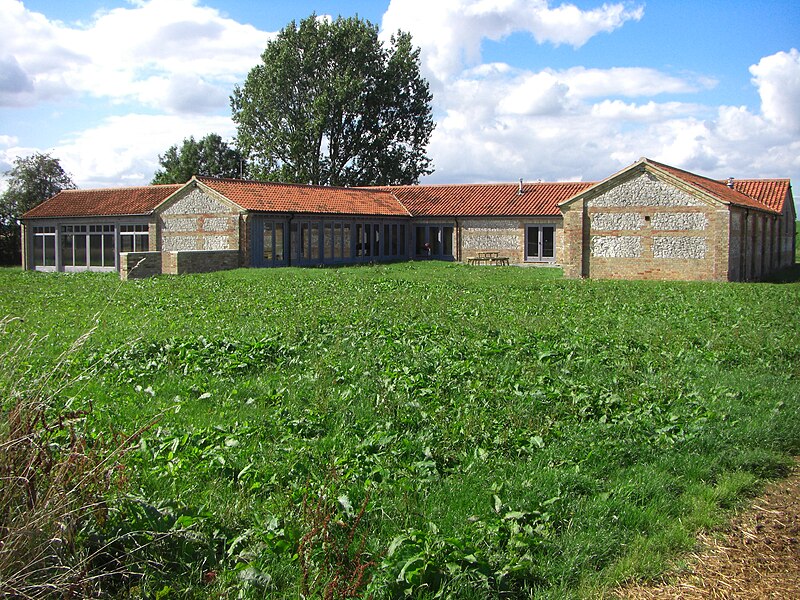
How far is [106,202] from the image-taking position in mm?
40094

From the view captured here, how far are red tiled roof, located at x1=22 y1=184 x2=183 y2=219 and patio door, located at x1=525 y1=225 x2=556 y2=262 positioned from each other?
60.7 feet

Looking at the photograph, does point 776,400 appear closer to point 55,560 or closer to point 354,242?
point 55,560

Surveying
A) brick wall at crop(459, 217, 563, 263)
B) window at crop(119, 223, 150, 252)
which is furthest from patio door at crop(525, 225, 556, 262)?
window at crop(119, 223, 150, 252)

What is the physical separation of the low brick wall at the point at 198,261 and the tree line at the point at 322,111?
20.3m

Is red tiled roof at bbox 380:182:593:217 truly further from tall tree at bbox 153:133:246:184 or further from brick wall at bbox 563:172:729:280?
tall tree at bbox 153:133:246:184

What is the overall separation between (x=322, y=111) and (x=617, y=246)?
1093 inches

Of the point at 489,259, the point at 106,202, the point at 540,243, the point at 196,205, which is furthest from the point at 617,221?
the point at 106,202

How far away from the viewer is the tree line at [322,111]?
52312 millimetres

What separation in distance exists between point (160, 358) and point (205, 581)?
681cm

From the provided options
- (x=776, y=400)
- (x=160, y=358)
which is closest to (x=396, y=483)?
(x=776, y=400)

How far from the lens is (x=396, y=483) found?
6242 mm

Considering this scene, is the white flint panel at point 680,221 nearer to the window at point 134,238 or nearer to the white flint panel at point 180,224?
the white flint panel at point 180,224

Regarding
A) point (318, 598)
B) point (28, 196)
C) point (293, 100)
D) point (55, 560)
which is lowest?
point (318, 598)

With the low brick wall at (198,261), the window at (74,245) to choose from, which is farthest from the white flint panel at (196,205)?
the window at (74,245)
